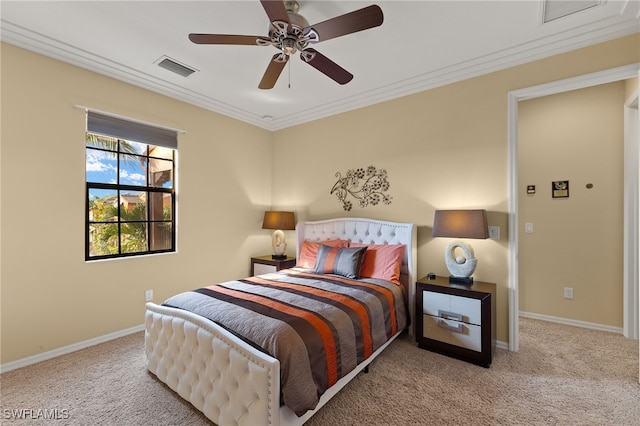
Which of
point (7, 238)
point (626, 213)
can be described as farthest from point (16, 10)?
point (626, 213)

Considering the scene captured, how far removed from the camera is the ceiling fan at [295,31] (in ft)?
5.46

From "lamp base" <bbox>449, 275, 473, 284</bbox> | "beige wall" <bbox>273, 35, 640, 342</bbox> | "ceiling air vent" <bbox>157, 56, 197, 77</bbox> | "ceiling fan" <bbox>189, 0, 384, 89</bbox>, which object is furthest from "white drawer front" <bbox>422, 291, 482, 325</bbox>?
"ceiling air vent" <bbox>157, 56, 197, 77</bbox>

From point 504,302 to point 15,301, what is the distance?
4.28m

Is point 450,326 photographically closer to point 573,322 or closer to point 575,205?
point 573,322

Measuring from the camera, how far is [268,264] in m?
4.00

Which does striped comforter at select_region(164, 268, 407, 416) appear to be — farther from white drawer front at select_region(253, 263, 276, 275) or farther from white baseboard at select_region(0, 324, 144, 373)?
white baseboard at select_region(0, 324, 144, 373)

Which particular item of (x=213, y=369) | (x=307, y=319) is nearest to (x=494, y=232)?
(x=307, y=319)

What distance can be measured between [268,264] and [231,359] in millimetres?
2387

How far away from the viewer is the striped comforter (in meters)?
1.59

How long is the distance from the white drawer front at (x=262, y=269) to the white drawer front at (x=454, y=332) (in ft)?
6.78

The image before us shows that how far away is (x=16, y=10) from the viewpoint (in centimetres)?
211

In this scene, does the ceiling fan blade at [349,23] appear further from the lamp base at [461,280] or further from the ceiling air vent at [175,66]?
the lamp base at [461,280]

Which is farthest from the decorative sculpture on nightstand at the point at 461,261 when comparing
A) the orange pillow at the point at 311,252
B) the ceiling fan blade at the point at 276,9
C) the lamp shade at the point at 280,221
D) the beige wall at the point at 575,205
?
the ceiling fan blade at the point at 276,9

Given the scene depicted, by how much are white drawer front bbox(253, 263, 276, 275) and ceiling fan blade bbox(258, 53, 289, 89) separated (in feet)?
7.76
